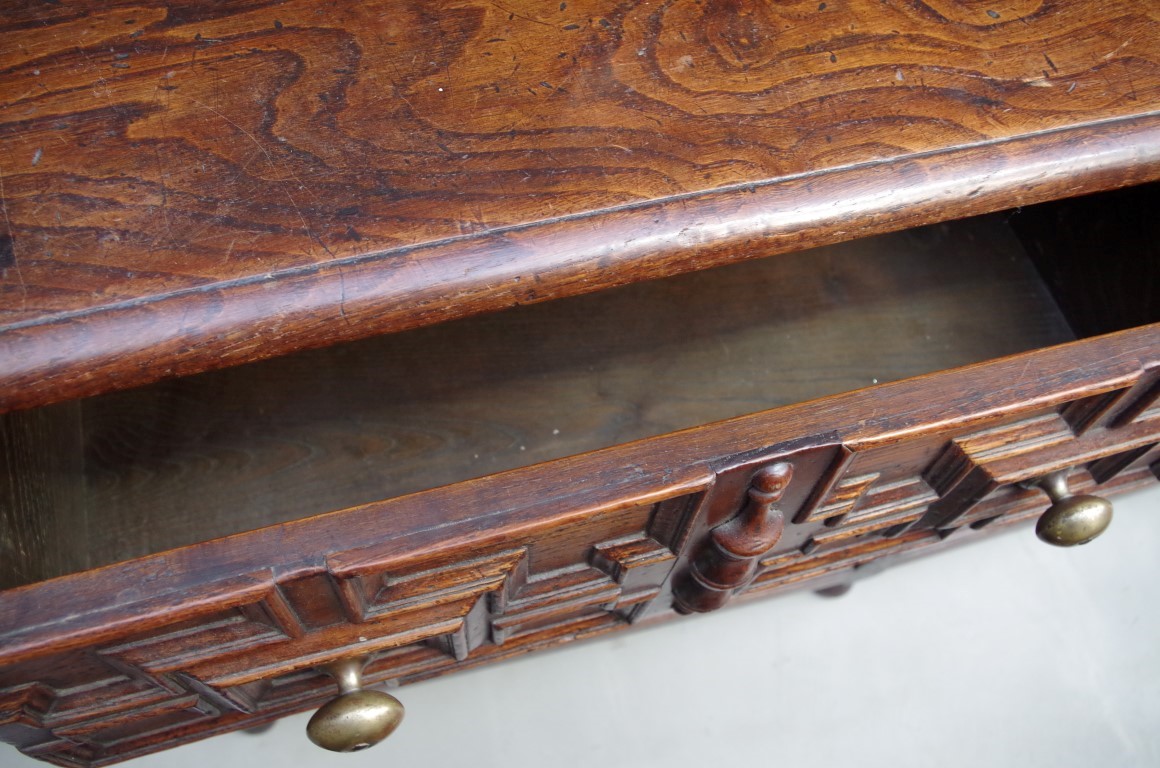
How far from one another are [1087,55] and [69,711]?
2.27 ft

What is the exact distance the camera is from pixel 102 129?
54 centimetres

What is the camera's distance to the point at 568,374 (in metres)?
0.82

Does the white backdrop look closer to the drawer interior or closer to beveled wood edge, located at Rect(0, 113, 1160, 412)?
the drawer interior

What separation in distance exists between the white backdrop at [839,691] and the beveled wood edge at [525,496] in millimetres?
445

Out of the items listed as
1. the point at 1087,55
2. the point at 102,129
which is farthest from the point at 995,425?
the point at 102,129

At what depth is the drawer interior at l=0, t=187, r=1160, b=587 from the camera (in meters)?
0.76

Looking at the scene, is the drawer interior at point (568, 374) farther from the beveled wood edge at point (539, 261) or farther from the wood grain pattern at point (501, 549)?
the beveled wood edge at point (539, 261)

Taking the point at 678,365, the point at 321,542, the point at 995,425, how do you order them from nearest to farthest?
1. the point at 321,542
2. the point at 995,425
3. the point at 678,365

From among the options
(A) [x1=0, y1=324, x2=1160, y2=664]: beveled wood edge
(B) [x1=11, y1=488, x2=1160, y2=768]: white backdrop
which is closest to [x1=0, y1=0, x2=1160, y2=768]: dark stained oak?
(A) [x1=0, y1=324, x2=1160, y2=664]: beveled wood edge

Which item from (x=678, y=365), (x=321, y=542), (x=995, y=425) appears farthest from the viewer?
(x=678, y=365)

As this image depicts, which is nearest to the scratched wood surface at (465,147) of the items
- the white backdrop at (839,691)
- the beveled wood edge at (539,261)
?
the beveled wood edge at (539,261)

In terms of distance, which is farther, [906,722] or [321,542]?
[906,722]

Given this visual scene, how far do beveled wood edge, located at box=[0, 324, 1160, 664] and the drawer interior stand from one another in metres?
0.27

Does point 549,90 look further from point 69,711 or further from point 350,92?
point 69,711
